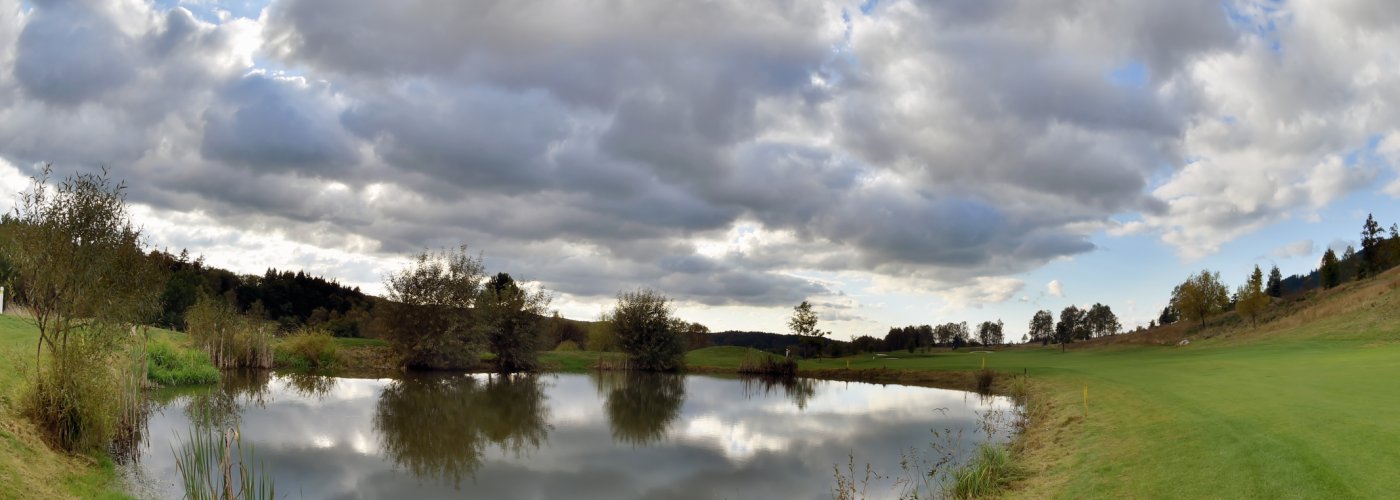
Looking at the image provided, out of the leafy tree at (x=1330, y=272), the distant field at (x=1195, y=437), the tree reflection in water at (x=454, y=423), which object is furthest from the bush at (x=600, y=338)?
the leafy tree at (x=1330, y=272)

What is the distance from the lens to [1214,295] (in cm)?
8006

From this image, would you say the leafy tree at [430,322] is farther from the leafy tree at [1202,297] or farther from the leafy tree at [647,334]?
the leafy tree at [1202,297]

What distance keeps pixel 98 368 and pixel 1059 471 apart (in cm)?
1901

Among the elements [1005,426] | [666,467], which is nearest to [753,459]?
[666,467]

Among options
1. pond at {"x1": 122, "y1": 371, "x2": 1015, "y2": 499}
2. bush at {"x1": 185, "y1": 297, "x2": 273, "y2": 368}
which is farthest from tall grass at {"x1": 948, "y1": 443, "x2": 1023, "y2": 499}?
bush at {"x1": 185, "y1": 297, "x2": 273, "y2": 368}

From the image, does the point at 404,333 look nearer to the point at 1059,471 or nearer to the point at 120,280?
the point at 120,280

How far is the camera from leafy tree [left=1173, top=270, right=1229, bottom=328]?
258 feet

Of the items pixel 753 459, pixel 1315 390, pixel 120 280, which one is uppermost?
pixel 120 280

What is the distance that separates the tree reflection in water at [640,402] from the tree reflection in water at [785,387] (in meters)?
4.21

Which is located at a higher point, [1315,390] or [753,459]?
[1315,390]

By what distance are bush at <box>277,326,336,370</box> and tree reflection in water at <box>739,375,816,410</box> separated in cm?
2808

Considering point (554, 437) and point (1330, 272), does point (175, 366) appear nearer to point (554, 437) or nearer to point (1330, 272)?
point (554, 437)

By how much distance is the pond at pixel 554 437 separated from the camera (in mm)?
16375

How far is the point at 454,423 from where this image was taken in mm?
26203
